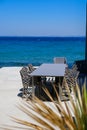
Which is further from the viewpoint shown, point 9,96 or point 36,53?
point 36,53

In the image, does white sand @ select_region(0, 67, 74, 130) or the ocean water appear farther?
the ocean water

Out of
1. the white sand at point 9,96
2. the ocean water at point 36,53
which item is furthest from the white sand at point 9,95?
the ocean water at point 36,53

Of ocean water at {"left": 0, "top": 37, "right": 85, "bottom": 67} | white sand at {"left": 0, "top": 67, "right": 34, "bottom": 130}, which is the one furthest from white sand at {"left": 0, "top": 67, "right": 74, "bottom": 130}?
ocean water at {"left": 0, "top": 37, "right": 85, "bottom": 67}

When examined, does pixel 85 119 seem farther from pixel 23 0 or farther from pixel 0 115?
pixel 23 0

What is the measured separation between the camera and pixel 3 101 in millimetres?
9000

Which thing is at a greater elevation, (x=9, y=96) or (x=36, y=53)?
(x=9, y=96)

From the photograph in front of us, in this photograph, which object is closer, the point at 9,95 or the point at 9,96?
the point at 9,96

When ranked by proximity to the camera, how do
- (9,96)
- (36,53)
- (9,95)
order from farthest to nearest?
(36,53) → (9,95) → (9,96)

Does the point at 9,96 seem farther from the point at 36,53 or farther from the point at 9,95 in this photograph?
the point at 36,53

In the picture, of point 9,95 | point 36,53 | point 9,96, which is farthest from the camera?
point 36,53

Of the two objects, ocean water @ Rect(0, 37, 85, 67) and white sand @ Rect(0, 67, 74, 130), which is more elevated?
white sand @ Rect(0, 67, 74, 130)

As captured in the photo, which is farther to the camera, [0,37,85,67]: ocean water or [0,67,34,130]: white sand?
[0,37,85,67]: ocean water

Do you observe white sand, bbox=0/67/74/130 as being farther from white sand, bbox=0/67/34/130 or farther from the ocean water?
the ocean water

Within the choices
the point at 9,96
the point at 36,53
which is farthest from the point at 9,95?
the point at 36,53
